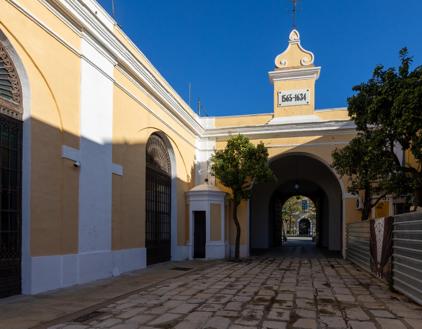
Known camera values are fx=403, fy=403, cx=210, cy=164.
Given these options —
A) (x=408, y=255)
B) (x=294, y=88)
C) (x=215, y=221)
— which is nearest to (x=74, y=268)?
(x=408, y=255)

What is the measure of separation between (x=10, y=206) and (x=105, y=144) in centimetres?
319

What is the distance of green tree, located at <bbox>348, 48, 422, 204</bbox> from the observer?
8.05m

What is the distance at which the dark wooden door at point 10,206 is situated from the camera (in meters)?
6.79

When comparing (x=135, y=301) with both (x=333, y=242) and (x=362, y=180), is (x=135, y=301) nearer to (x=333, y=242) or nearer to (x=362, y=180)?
(x=362, y=180)

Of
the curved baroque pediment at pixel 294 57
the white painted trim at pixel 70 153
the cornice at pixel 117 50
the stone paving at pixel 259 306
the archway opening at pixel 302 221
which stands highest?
the curved baroque pediment at pixel 294 57

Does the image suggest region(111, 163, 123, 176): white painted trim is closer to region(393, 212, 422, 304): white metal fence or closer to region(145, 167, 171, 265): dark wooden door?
region(145, 167, 171, 265): dark wooden door

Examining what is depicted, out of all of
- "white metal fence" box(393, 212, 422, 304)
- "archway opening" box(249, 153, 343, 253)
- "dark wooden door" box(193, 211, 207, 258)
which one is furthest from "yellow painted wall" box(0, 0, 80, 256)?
"archway opening" box(249, 153, 343, 253)

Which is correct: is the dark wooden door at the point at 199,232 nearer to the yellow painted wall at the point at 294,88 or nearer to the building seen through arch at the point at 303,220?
the yellow painted wall at the point at 294,88

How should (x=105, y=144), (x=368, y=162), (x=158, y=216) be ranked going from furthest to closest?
(x=158, y=216)
(x=368, y=162)
(x=105, y=144)

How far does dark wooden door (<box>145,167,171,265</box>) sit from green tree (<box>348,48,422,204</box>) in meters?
6.54

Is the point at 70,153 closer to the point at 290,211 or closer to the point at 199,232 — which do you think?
the point at 199,232

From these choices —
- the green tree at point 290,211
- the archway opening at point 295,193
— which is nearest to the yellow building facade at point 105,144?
the archway opening at point 295,193

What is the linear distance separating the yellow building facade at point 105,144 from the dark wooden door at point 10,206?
2 centimetres

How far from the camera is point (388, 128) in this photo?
9.62 metres
